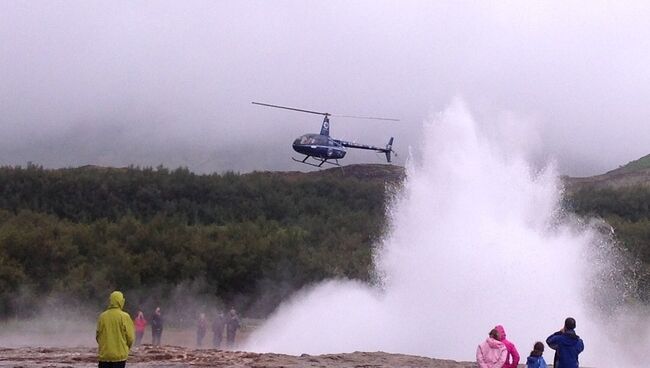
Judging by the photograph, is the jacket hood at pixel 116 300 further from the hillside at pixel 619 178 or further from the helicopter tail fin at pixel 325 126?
the hillside at pixel 619 178

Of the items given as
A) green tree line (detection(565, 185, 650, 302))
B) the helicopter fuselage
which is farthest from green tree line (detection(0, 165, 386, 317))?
green tree line (detection(565, 185, 650, 302))

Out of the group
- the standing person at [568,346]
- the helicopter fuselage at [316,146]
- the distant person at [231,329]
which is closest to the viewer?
the standing person at [568,346]

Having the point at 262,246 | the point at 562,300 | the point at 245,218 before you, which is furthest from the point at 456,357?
the point at 245,218

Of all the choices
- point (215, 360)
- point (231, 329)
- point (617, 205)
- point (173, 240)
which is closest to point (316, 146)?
point (173, 240)

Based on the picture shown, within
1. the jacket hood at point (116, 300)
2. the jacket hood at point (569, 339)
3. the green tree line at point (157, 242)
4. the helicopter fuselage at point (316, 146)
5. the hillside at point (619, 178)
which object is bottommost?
the jacket hood at point (569, 339)

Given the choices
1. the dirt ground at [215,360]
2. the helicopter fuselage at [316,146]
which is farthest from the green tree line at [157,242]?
the dirt ground at [215,360]

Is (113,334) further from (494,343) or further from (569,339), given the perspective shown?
(569,339)
